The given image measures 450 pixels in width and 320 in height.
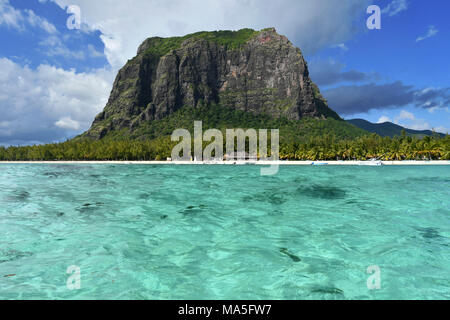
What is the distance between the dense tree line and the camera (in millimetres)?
96375

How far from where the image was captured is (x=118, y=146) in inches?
5389

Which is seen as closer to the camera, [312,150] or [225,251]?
[225,251]

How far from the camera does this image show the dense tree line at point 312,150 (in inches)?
3794

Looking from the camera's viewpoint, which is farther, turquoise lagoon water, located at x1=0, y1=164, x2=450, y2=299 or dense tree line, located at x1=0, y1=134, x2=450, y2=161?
dense tree line, located at x1=0, y1=134, x2=450, y2=161

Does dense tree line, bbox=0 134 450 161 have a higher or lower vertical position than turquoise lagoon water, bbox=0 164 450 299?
higher

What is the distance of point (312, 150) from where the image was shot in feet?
368

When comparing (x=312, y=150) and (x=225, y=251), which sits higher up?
(x=312, y=150)

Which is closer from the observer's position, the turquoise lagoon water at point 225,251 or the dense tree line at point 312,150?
the turquoise lagoon water at point 225,251

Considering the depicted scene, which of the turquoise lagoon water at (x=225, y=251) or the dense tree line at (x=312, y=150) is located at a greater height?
the dense tree line at (x=312, y=150)
